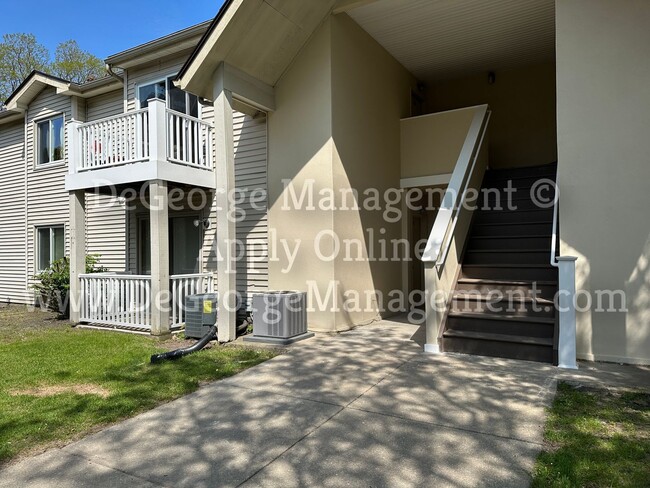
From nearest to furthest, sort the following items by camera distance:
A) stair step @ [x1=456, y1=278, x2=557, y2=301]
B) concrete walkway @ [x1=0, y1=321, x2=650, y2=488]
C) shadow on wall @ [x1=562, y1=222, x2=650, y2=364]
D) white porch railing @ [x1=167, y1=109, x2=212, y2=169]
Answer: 1. concrete walkway @ [x1=0, y1=321, x2=650, y2=488]
2. shadow on wall @ [x1=562, y1=222, x2=650, y2=364]
3. stair step @ [x1=456, y1=278, x2=557, y2=301]
4. white porch railing @ [x1=167, y1=109, x2=212, y2=169]

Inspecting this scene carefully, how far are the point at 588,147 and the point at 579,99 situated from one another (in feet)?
2.14

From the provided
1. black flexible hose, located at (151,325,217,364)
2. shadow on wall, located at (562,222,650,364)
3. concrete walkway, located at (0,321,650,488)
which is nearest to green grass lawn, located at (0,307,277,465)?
black flexible hose, located at (151,325,217,364)

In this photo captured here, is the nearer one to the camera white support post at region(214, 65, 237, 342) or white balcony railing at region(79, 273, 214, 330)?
white support post at region(214, 65, 237, 342)

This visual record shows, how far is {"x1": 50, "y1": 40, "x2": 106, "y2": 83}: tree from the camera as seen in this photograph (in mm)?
27141

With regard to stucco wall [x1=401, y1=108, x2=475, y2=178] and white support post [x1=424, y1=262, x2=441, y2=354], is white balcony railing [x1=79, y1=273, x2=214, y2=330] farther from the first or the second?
Answer: stucco wall [x1=401, y1=108, x2=475, y2=178]

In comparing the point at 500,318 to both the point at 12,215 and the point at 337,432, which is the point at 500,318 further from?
the point at 12,215

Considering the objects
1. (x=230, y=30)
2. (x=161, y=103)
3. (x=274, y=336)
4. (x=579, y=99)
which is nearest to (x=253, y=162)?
(x=161, y=103)

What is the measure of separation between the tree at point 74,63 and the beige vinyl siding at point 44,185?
17267mm

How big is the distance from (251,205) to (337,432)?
557cm

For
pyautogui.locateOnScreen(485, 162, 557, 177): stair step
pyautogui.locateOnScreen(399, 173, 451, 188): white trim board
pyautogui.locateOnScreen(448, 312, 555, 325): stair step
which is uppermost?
pyautogui.locateOnScreen(485, 162, 557, 177): stair step

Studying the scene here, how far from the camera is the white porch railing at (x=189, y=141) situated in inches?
309

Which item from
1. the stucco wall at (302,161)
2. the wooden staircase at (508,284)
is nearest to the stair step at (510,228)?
the wooden staircase at (508,284)

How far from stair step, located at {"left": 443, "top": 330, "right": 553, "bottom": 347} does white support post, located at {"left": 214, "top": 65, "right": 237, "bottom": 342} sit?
3293 mm

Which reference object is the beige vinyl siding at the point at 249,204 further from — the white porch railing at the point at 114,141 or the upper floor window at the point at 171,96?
the white porch railing at the point at 114,141
